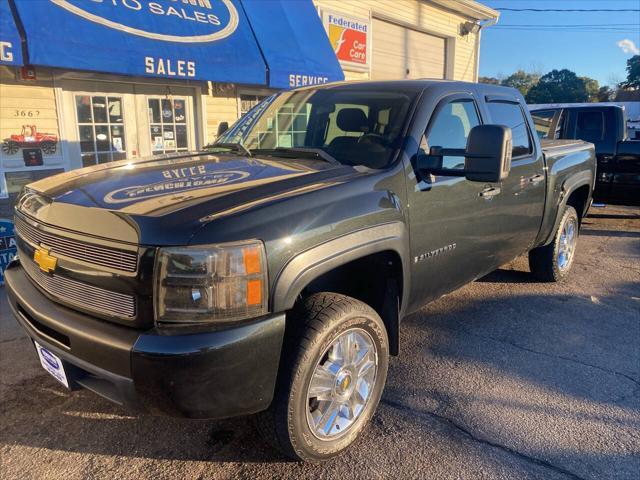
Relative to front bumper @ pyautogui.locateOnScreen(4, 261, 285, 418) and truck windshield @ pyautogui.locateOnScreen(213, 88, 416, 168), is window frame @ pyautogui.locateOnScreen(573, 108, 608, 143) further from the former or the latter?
front bumper @ pyautogui.locateOnScreen(4, 261, 285, 418)

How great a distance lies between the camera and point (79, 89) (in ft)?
23.1

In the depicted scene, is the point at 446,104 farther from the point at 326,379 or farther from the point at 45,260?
the point at 45,260

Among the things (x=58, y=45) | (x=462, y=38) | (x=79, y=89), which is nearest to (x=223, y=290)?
(x=58, y=45)

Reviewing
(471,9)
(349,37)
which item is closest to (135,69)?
(349,37)

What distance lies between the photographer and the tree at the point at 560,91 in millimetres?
53219

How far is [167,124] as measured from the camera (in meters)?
8.27

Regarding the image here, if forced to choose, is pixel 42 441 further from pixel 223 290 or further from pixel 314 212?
pixel 314 212

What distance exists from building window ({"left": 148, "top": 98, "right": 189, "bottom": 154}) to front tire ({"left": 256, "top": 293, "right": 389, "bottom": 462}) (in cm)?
639

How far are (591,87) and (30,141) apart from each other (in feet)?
223

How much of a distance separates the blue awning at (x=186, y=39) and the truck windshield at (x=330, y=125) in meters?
3.10

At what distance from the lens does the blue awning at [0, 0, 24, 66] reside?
17.5ft

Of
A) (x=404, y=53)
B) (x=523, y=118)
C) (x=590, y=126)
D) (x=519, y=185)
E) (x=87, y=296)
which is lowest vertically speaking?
(x=87, y=296)

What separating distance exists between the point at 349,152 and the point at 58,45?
14.4 feet

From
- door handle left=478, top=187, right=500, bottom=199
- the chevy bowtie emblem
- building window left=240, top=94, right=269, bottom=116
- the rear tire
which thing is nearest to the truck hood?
Answer: the chevy bowtie emblem
